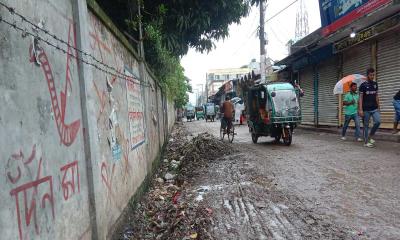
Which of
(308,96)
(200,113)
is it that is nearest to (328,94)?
(308,96)

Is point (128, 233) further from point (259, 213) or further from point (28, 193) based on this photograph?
point (28, 193)

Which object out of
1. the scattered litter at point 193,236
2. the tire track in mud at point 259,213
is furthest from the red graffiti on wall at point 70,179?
the tire track in mud at point 259,213

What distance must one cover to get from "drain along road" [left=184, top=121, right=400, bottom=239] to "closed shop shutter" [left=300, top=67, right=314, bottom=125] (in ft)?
33.1

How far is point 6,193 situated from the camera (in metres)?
1.77

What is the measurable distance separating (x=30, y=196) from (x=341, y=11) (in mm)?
13920

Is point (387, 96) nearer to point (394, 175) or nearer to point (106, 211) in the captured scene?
point (394, 175)

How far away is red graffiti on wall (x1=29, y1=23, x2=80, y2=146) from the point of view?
7.74ft

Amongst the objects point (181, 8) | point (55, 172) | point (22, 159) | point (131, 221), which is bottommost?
point (131, 221)

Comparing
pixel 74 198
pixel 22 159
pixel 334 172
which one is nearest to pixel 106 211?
pixel 74 198

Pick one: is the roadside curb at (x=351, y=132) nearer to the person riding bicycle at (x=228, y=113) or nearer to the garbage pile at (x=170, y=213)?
the person riding bicycle at (x=228, y=113)

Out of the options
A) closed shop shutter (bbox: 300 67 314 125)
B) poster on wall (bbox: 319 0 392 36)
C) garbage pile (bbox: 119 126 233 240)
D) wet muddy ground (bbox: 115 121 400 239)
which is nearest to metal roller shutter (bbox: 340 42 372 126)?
poster on wall (bbox: 319 0 392 36)

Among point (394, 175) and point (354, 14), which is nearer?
point (394, 175)

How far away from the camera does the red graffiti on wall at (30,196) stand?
1.88m

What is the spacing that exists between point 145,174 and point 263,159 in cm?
325
